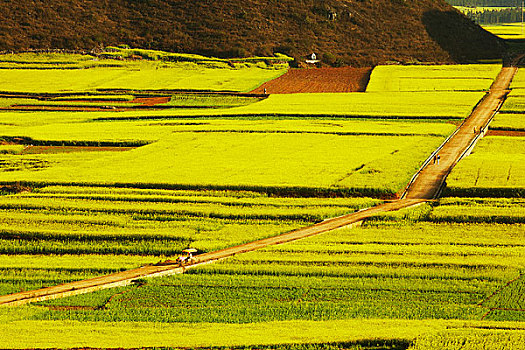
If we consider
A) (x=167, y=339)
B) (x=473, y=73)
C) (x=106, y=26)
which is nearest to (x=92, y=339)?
(x=167, y=339)

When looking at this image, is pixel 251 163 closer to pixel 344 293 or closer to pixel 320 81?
pixel 344 293

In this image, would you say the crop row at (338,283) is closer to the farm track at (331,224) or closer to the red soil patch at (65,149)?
the farm track at (331,224)

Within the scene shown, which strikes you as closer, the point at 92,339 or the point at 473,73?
the point at 92,339

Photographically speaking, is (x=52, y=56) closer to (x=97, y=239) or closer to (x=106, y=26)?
(x=106, y=26)

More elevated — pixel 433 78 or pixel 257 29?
pixel 257 29

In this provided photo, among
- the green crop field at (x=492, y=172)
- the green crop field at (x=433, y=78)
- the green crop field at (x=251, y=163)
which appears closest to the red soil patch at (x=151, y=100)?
the green crop field at (x=251, y=163)

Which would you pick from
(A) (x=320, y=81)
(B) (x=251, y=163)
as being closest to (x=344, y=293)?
(B) (x=251, y=163)

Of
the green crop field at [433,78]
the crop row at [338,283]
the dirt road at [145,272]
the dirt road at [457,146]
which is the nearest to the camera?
the crop row at [338,283]
